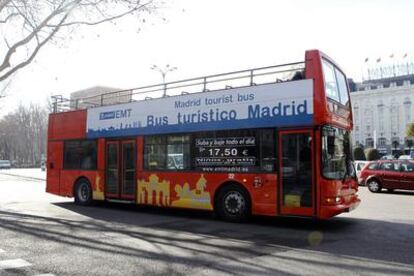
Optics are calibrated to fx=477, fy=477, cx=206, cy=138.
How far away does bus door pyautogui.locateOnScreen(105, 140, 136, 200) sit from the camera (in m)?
14.7

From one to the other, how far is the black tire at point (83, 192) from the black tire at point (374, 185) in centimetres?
1330

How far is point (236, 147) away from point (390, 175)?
1290 cm

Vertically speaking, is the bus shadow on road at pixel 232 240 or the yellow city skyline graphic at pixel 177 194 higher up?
the yellow city skyline graphic at pixel 177 194

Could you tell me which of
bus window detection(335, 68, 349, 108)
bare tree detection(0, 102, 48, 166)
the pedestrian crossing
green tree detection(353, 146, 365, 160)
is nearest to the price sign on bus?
bus window detection(335, 68, 349, 108)

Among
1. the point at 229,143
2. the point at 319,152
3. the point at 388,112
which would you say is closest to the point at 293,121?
the point at 319,152

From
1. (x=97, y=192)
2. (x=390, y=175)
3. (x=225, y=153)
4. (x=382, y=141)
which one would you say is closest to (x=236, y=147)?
(x=225, y=153)

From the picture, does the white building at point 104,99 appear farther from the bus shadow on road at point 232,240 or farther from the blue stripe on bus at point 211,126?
the bus shadow on road at point 232,240

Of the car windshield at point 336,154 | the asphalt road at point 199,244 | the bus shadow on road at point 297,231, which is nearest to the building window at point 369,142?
the asphalt road at point 199,244

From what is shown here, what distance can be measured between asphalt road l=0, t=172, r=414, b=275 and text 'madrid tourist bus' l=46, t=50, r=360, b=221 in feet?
2.21

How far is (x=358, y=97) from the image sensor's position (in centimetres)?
12556

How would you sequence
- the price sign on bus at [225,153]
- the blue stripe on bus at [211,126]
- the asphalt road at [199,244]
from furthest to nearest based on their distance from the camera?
1. the price sign on bus at [225,153]
2. the blue stripe on bus at [211,126]
3. the asphalt road at [199,244]

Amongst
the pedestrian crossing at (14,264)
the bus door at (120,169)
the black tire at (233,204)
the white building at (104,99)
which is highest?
the white building at (104,99)

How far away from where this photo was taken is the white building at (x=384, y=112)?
11675 centimetres

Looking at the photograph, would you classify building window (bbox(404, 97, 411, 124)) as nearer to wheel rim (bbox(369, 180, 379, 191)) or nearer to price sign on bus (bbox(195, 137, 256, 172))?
wheel rim (bbox(369, 180, 379, 191))
